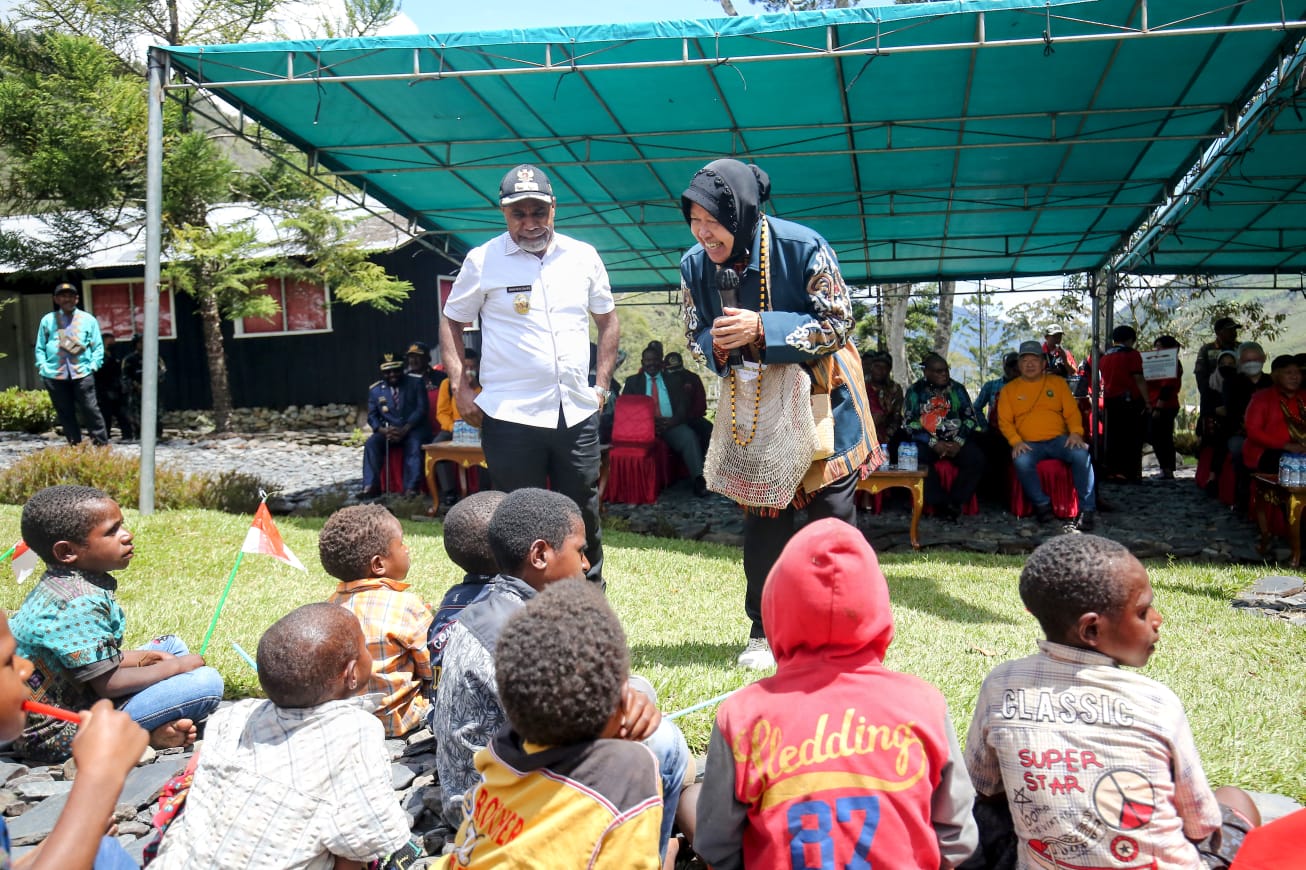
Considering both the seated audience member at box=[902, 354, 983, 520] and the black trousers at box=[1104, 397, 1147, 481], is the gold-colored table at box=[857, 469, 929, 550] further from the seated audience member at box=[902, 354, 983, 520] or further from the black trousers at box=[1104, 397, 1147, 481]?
the black trousers at box=[1104, 397, 1147, 481]

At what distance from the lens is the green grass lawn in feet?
11.2

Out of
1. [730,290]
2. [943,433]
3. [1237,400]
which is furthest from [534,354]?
[1237,400]

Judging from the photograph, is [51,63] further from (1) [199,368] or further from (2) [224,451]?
(2) [224,451]

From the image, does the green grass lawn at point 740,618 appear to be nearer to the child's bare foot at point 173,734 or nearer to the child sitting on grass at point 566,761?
the child's bare foot at point 173,734

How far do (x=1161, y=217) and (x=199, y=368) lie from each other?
55.5ft

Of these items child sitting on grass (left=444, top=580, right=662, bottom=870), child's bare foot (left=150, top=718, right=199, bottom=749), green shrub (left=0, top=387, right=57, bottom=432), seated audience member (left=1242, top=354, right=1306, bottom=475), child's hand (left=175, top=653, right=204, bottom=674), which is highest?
green shrub (left=0, top=387, right=57, bottom=432)

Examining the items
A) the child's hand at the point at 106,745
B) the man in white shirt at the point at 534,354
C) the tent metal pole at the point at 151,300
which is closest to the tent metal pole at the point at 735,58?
the tent metal pole at the point at 151,300

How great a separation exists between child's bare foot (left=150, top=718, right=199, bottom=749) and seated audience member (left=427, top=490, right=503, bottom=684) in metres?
0.85

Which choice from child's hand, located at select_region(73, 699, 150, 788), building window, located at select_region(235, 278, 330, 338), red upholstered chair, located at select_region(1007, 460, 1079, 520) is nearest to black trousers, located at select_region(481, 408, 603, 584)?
child's hand, located at select_region(73, 699, 150, 788)

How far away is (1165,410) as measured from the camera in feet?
39.1

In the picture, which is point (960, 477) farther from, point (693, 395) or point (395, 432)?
point (395, 432)

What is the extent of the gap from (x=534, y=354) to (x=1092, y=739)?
2.77 m

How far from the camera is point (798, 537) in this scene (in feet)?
6.92

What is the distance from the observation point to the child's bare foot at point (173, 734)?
334 centimetres
